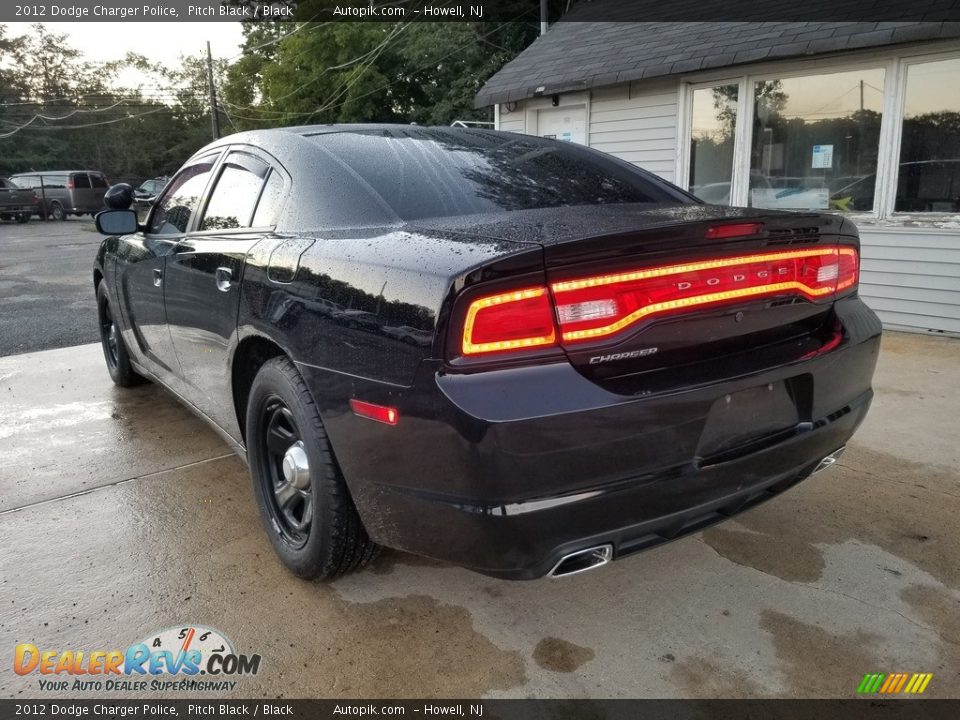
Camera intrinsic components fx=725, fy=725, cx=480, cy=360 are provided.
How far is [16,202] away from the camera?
82.6 feet

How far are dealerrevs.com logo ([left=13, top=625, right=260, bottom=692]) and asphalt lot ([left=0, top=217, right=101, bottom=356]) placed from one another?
501 centimetres

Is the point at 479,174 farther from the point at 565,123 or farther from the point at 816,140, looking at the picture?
the point at 565,123

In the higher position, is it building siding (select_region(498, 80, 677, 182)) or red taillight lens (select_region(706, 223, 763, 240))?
building siding (select_region(498, 80, 677, 182))

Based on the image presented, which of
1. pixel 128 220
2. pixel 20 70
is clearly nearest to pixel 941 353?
pixel 128 220

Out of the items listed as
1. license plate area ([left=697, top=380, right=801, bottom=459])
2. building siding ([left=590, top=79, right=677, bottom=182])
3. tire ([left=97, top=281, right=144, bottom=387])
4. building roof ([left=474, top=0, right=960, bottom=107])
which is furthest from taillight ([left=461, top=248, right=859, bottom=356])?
building siding ([left=590, top=79, right=677, bottom=182])

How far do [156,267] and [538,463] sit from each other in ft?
8.51

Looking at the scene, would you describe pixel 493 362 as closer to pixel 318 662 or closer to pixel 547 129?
pixel 318 662

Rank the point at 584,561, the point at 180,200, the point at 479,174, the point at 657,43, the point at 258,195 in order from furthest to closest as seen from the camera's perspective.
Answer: the point at 657,43
the point at 180,200
the point at 258,195
the point at 479,174
the point at 584,561

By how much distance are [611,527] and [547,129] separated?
8.97 m

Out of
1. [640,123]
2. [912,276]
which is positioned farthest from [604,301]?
[640,123]

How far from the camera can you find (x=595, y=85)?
8.43 m

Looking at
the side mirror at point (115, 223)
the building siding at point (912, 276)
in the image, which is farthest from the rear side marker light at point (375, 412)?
the building siding at point (912, 276)

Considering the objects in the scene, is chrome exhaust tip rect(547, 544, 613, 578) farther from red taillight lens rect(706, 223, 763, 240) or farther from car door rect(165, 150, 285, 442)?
car door rect(165, 150, 285, 442)

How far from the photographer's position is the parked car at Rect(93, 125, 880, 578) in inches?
69.3
